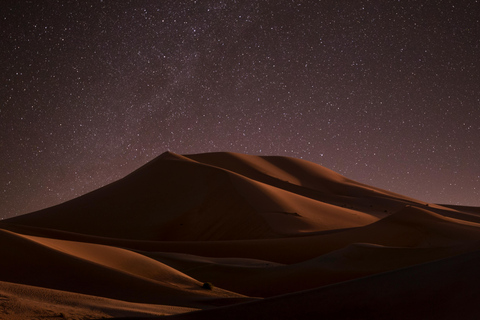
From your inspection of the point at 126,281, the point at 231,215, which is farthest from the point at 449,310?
the point at 231,215

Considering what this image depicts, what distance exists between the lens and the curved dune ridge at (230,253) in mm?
5441

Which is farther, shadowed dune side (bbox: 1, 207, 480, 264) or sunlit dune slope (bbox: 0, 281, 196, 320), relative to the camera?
shadowed dune side (bbox: 1, 207, 480, 264)

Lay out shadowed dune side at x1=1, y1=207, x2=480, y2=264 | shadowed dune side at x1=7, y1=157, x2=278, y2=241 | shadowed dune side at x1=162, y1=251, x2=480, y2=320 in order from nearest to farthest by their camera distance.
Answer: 1. shadowed dune side at x1=162, y1=251, x2=480, y2=320
2. shadowed dune side at x1=1, y1=207, x2=480, y2=264
3. shadowed dune side at x1=7, y1=157, x2=278, y2=241

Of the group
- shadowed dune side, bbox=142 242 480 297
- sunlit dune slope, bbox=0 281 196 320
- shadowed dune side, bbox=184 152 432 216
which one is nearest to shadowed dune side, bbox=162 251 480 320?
sunlit dune slope, bbox=0 281 196 320

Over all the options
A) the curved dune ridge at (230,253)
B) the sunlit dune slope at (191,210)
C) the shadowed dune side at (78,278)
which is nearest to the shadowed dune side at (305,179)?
the curved dune ridge at (230,253)

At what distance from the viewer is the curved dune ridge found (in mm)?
5441

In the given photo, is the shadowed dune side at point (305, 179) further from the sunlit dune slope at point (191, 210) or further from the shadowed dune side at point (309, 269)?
the shadowed dune side at point (309, 269)

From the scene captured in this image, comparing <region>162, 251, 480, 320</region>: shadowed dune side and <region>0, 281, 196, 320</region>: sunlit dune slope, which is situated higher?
<region>162, 251, 480, 320</region>: shadowed dune side

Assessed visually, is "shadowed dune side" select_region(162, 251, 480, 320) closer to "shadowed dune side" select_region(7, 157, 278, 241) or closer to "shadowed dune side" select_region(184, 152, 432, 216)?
"shadowed dune side" select_region(7, 157, 278, 241)

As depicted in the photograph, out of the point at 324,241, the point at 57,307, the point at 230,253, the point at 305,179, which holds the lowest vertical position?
the point at 230,253

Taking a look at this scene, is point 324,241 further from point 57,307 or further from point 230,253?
point 57,307

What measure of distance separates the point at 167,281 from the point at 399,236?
15.9m

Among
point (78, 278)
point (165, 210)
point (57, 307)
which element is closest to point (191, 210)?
point (165, 210)

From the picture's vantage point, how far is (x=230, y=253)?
71.6 ft
